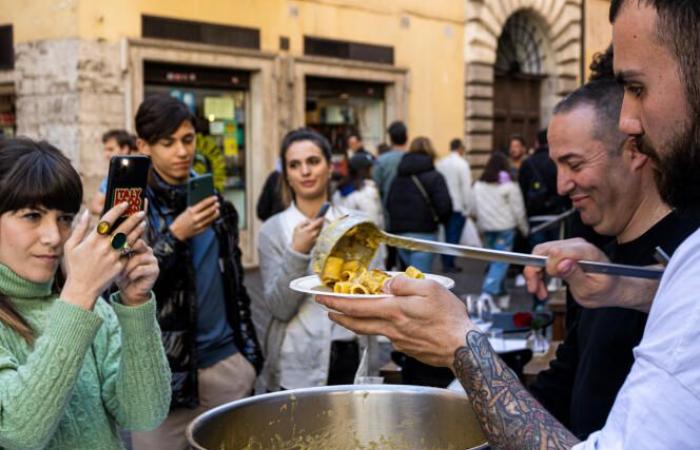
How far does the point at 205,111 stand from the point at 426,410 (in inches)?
382

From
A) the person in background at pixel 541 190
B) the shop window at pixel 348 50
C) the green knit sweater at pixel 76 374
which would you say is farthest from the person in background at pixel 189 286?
the shop window at pixel 348 50

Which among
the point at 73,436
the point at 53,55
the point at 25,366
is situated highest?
the point at 53,55

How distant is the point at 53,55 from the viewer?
32.7 feet

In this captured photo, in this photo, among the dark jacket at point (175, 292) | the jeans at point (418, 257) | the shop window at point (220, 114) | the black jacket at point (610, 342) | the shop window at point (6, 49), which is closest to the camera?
the black jacket at point (610, 342)

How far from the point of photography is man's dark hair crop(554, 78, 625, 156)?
2385mm

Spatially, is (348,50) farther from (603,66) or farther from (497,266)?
(603,66)

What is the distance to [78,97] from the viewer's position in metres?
9.75

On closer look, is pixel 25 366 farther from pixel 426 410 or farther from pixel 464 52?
pixel 464 52

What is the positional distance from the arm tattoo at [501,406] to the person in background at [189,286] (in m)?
1.75

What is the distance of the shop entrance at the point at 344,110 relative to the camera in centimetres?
1268

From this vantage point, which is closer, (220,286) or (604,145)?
(604,145)

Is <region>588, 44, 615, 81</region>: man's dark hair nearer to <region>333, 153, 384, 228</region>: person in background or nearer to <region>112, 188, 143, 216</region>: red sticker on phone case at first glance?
<region>112, 188, 143, 216</region>: red sticker on phone case

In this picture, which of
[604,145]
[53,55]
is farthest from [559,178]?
[53,55]

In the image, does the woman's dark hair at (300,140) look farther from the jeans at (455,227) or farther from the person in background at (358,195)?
the jeans at (455,227)
